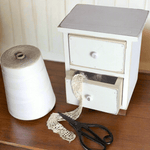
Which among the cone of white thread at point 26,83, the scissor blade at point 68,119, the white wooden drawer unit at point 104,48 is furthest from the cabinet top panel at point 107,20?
the scissor blade at point 68,119

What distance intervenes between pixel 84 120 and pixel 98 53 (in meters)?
0.22

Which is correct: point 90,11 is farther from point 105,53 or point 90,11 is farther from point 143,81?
point 143,81

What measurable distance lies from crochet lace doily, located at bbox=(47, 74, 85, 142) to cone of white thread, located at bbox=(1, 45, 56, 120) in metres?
0.05

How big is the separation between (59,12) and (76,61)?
33 cm

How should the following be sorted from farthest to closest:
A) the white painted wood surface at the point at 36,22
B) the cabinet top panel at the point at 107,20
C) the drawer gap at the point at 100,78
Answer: the white painted wood surface at the point at 36,22 < the drawer gap at the point at 100,78 < the cabinet top panel at the point at 107,20

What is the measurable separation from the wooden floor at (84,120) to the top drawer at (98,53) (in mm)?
166

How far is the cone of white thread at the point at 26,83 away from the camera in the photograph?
81 centimetres

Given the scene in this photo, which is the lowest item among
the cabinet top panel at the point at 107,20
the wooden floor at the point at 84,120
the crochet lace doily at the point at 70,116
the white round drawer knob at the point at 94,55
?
the wooden floor at the point at 84,120

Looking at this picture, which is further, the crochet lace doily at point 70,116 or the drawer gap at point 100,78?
the drawer gap at point 100,78

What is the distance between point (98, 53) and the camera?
83 cm

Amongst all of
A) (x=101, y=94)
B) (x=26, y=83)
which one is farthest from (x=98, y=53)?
(x=26, y=83)

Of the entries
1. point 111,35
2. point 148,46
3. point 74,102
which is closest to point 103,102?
point 74,102

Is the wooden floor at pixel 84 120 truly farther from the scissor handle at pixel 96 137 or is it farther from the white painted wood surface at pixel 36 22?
the white painted wood surface at pixel 36 22

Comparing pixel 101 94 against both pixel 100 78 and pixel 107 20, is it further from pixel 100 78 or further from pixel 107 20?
pixel 107 20
